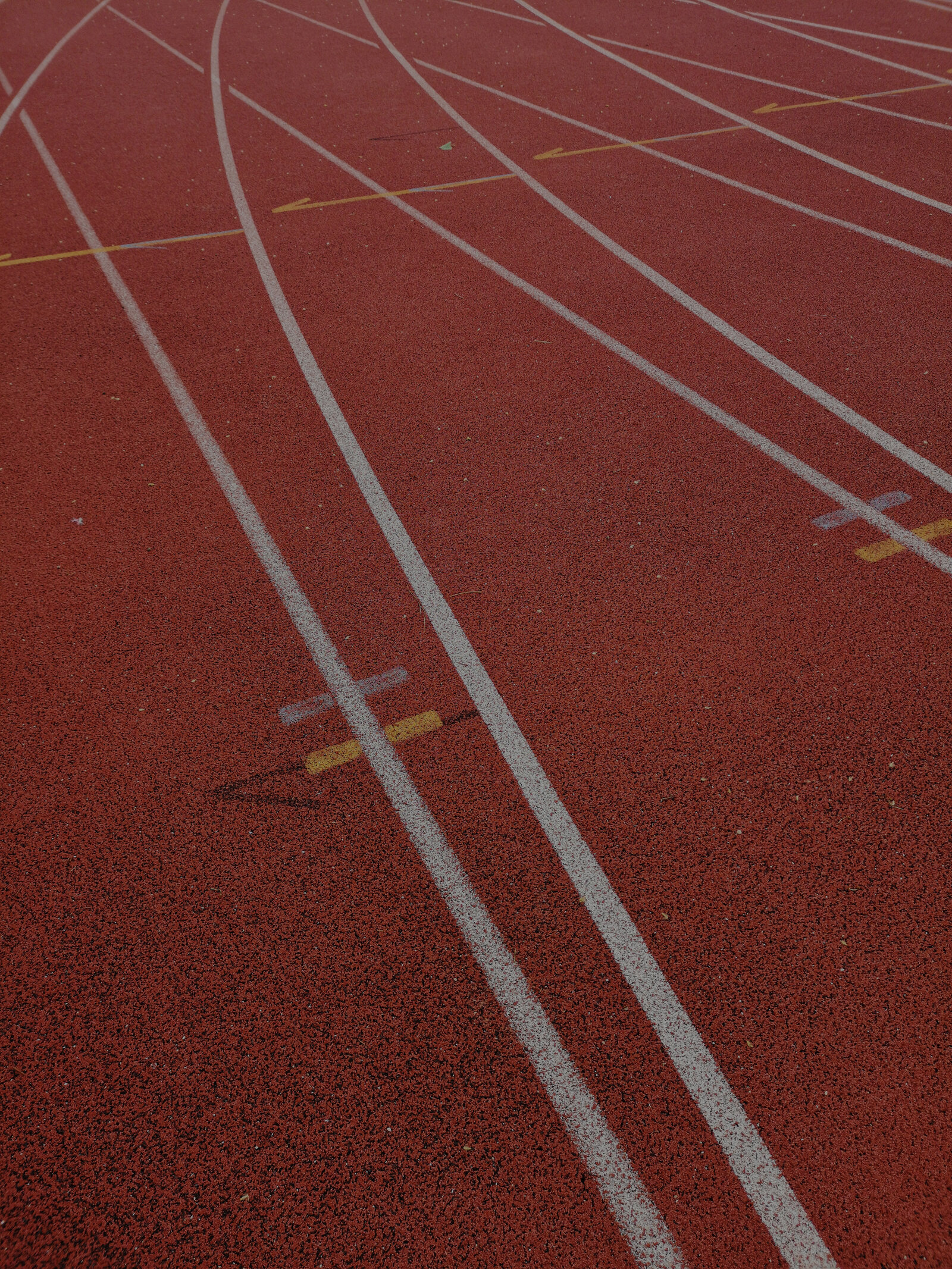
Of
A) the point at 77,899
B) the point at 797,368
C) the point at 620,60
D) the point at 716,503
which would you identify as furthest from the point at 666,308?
the point at 620,60

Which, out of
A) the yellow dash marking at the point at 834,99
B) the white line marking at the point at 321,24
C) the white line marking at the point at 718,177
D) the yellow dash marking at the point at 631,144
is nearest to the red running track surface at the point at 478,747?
the white line marking at the point at 718,177

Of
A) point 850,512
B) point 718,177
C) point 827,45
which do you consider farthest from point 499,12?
point 850,512

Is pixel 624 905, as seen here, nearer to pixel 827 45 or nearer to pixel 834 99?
pixel 834 99

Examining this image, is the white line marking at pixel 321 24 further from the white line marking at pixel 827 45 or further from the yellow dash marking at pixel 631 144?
the yellow dash marking at pixel 631 144

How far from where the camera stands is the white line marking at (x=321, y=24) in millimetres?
15078

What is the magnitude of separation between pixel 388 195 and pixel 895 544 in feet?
22.9

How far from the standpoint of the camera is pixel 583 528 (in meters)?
5.14

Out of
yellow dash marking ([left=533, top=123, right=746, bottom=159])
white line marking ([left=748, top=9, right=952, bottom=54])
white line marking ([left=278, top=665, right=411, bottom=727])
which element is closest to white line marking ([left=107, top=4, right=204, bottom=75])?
yellow dash marking ([left=533, top=123, right=746, bottom=159])

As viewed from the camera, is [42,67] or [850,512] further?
[42,67]

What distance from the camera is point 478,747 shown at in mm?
4000

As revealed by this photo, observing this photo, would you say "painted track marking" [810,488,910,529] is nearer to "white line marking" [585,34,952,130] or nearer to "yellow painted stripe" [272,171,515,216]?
"yellow painted stripe" [272,171,515,216]

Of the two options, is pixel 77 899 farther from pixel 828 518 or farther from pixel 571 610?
pixel 828 518

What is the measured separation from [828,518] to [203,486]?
12.7 ft

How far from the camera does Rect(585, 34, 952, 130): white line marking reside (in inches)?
432
